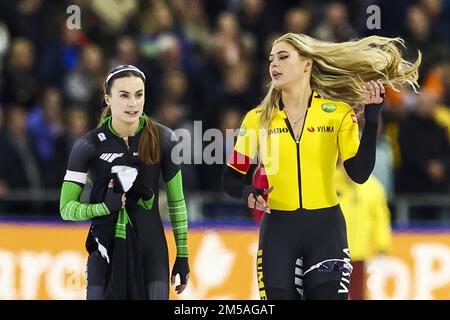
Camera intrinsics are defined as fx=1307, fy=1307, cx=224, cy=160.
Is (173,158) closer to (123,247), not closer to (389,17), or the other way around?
(123,247)

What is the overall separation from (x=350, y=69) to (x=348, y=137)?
684 millimetres

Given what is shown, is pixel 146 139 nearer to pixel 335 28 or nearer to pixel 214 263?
pixel 214 263

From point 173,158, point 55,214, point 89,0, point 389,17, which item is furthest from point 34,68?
point 173,158

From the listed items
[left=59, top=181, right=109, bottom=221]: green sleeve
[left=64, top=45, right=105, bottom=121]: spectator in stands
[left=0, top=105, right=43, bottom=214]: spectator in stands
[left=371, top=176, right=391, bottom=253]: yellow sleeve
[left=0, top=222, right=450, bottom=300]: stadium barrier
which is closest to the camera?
[left=59, top=181, right=109, bottom=221]: green sleeve

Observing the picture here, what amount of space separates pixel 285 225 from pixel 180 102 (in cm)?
720

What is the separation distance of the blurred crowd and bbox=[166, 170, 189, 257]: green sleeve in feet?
18.8

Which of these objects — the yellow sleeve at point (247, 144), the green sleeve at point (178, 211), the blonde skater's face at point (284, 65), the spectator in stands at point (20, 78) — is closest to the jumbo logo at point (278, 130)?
the yellow sleeve at point (247, 144)

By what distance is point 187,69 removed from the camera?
55.0ft

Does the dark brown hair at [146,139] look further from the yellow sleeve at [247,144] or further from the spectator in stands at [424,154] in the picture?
→ the spectator in stands at [424,154]

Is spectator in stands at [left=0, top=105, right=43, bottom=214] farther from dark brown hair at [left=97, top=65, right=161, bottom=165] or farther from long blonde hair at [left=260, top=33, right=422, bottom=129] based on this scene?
long blonde hair at [left=260, top=33, right=422, bottom=129]

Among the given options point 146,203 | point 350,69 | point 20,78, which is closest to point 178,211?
point 146,203

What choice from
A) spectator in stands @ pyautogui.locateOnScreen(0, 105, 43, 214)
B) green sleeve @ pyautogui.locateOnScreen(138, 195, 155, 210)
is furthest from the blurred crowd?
green sleeve @ pyautogui.locateOnScreen(138, 195, 155, 210)

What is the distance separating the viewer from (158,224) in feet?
29.9

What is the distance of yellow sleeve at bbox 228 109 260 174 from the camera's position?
926cm
